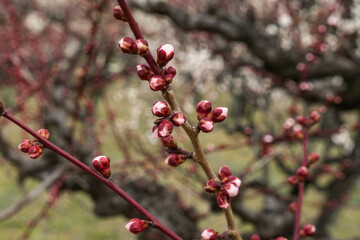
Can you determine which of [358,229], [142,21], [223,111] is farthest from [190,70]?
[223,111]

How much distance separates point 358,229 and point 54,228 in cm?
691

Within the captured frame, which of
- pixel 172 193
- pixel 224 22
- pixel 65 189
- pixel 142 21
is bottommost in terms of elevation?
pixel 65 189

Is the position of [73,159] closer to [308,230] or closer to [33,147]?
[33,147]

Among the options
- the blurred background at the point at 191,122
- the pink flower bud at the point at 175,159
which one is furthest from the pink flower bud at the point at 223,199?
the blurred background at the point at 191,122

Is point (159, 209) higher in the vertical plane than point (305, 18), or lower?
lower

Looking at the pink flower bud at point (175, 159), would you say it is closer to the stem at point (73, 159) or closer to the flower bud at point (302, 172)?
the stem at point (73, 159)

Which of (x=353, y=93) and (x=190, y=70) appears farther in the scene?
(x=190, y=70)

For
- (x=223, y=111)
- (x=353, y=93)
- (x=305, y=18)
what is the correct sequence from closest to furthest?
(x=223, y=111) → (x=353, y=93) → (x=305, y=18)

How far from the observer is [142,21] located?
1315 centimetres

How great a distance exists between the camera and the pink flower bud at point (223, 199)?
79 centimetres

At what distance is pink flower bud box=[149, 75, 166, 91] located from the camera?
670 mm

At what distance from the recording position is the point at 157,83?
0.67 metres

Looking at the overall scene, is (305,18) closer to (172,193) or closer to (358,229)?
(172,193)

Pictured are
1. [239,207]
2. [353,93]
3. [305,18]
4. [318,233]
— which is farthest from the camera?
[305,18]
